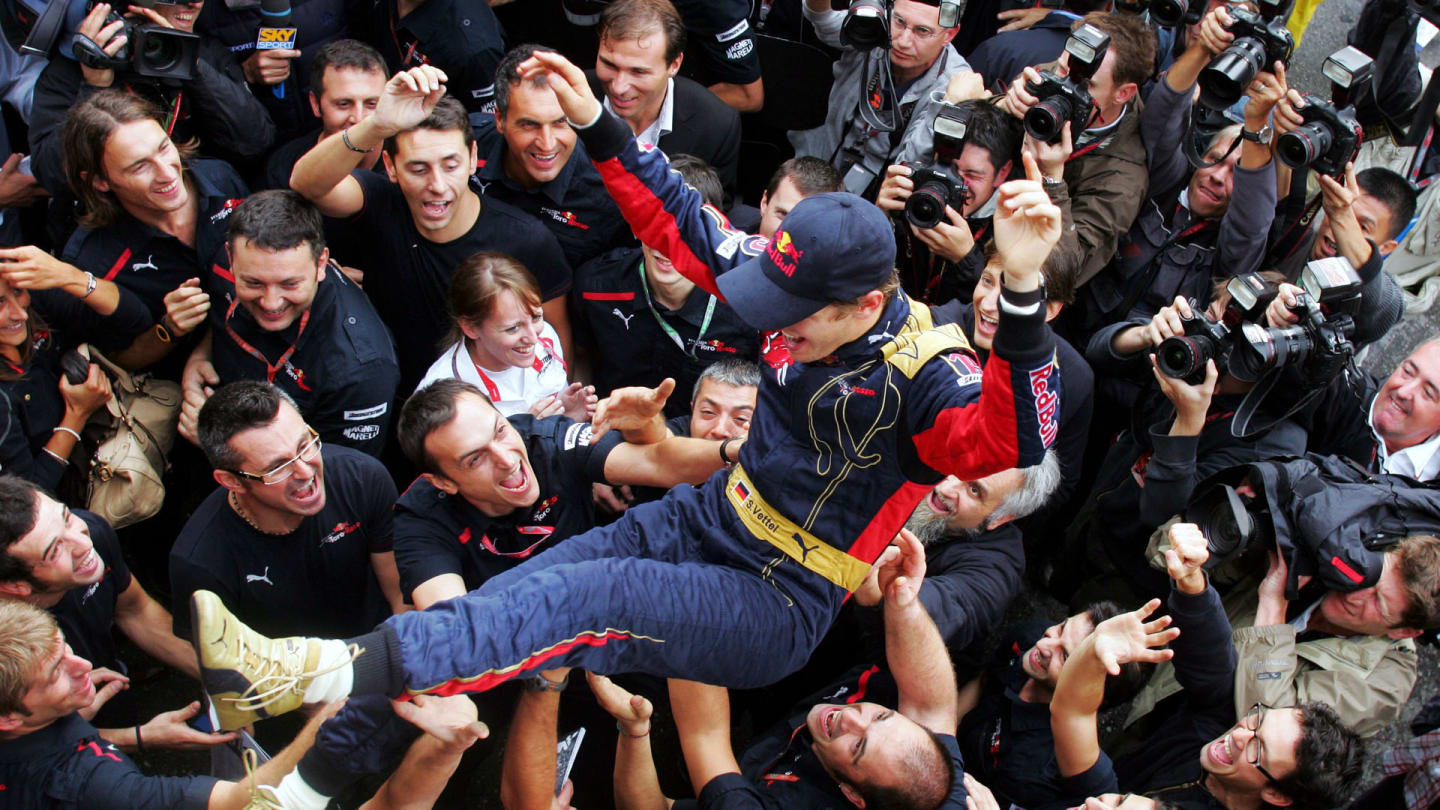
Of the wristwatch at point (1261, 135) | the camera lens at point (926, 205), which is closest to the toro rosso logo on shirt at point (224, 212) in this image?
the camera lens at point (926, 205)

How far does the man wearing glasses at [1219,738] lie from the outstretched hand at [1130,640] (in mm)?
161

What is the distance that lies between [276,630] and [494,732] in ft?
2.74

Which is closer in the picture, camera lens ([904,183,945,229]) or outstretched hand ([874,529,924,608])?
outstretched hand ([874,529,924,608])

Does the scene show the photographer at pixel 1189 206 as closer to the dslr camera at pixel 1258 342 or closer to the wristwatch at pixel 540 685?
the dslr camera at pixel 1258 342

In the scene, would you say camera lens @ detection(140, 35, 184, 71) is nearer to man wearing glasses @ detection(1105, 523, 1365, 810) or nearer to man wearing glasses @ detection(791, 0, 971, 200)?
man wearing glasses @ detection(791, 0, 971, 200)

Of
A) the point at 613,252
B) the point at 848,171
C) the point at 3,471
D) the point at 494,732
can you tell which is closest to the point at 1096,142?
the point at 848,171

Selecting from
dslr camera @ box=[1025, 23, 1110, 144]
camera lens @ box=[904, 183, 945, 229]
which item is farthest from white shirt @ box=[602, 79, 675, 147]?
dslr camera @ box=[1025, 23, 1110, 144]

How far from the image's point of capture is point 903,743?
11.0 ft

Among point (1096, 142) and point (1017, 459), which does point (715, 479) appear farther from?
point (1096, 142)

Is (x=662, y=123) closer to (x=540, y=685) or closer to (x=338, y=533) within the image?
(x=338, y=533)

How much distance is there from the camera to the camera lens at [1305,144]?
4371mm

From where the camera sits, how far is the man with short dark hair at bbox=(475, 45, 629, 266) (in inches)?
181

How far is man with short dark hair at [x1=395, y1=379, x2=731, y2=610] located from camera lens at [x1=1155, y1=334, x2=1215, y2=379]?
1.54 m

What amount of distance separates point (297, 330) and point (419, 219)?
65cm
